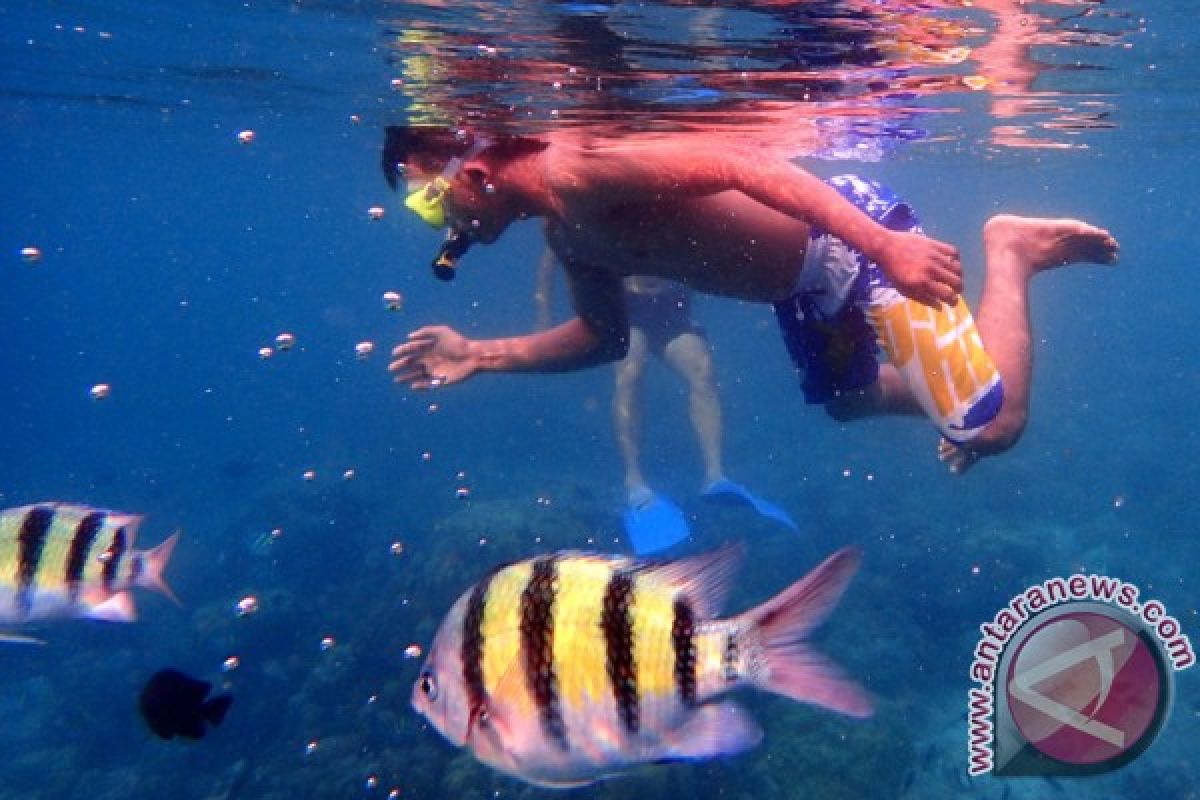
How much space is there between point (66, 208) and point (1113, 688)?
333ft

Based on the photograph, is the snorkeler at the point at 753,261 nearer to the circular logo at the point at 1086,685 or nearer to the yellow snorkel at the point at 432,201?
the yellow snorkel at the point at 432,201

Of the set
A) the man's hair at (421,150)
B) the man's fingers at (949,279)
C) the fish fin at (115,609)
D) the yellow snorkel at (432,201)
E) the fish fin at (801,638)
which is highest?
the man's hair at (421,150)

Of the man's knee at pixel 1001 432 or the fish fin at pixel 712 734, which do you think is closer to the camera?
the fish fin at pixel 712 734

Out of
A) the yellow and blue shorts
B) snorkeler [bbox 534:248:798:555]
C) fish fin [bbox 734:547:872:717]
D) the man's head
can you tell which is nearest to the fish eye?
fish fin [bbox 734:547:872:717]

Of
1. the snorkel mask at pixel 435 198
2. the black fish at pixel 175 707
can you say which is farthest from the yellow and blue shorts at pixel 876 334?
the black fish at pixel 175 707

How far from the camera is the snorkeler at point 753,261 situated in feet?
15.7

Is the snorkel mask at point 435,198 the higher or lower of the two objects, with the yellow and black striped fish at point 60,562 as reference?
higher

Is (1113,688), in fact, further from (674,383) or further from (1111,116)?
(674,383)

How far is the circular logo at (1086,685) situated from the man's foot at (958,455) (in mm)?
1695

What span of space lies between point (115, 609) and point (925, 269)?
428 cm

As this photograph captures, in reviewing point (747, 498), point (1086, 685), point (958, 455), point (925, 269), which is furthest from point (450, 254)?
point (747, 498)

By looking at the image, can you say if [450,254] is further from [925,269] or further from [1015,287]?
[1015,287]

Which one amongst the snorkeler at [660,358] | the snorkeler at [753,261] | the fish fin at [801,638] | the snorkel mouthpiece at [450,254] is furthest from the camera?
the snorkeler at [660,358]

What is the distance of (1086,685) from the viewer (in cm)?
457
